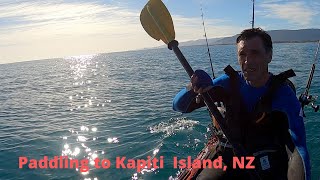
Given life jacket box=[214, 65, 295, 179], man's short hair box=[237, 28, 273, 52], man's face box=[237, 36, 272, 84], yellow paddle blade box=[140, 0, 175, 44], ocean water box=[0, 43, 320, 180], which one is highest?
yellow paddle blade box=[140, 0, 175, 44]

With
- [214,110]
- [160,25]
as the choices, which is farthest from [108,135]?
[214,110]

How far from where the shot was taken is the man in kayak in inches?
173

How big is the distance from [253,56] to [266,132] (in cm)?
121

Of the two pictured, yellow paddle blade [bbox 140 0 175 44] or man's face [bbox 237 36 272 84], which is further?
Result: yellow paddle blade [bbox 140 0 175 44]

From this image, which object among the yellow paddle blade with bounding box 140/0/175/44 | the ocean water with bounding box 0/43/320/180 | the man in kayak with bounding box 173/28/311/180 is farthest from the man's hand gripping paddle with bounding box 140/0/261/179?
the ocean water with bounding box 0/43/320/180

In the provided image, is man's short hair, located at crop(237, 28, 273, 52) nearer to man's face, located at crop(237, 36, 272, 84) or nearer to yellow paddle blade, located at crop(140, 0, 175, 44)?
man's face, located at crop(237, 36, 272, 84)

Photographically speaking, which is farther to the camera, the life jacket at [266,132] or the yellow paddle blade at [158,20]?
the life jacket at [266,132]

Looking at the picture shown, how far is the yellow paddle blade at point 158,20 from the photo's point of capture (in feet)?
15.0

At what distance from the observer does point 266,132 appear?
4.73 meters

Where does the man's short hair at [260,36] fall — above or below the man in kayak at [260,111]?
above

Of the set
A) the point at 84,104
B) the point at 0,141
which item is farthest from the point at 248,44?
the point at 84,104

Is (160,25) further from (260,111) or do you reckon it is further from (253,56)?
(260,111)

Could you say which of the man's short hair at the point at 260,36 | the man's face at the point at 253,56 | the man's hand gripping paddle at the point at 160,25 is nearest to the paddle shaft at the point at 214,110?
the man's hand gripping paddle at the point at 160,25

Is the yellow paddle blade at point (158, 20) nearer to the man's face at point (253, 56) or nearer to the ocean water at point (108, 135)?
the man's face at point (253, 56)
